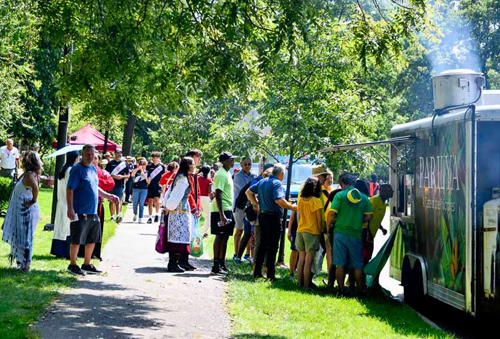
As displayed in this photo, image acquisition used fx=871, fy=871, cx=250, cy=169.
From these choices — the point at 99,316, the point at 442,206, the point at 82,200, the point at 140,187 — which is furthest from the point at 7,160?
the point at 442,206

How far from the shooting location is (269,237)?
1262cm

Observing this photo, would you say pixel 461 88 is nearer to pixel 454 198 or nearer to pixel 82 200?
pixel 454 198

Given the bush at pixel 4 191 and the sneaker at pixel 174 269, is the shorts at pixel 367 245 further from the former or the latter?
the bush at pixel 4 191

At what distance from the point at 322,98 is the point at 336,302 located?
5490 millimetres

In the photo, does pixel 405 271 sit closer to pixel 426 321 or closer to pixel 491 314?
pixel 426 321

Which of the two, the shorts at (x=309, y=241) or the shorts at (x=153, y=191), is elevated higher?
the shorts at (x=153, y=191)

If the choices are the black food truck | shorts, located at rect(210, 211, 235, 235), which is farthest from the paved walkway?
the black food truck

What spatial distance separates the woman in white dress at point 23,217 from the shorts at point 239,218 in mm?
4216

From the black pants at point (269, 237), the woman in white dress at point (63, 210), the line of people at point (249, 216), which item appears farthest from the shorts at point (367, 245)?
the woman in white dress at point (63, 210)

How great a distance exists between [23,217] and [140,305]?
8.52ft

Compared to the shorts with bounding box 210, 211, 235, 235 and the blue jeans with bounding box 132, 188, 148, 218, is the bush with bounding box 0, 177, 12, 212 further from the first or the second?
the shorts with bounding box 210, 211, 235, 235

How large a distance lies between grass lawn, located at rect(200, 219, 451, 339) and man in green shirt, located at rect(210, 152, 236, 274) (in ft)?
2.62

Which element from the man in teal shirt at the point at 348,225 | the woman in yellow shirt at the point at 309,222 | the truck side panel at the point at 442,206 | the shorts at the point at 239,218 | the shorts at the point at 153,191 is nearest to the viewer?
the truck side panel at the point at 442,206

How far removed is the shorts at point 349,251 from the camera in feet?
38.3
